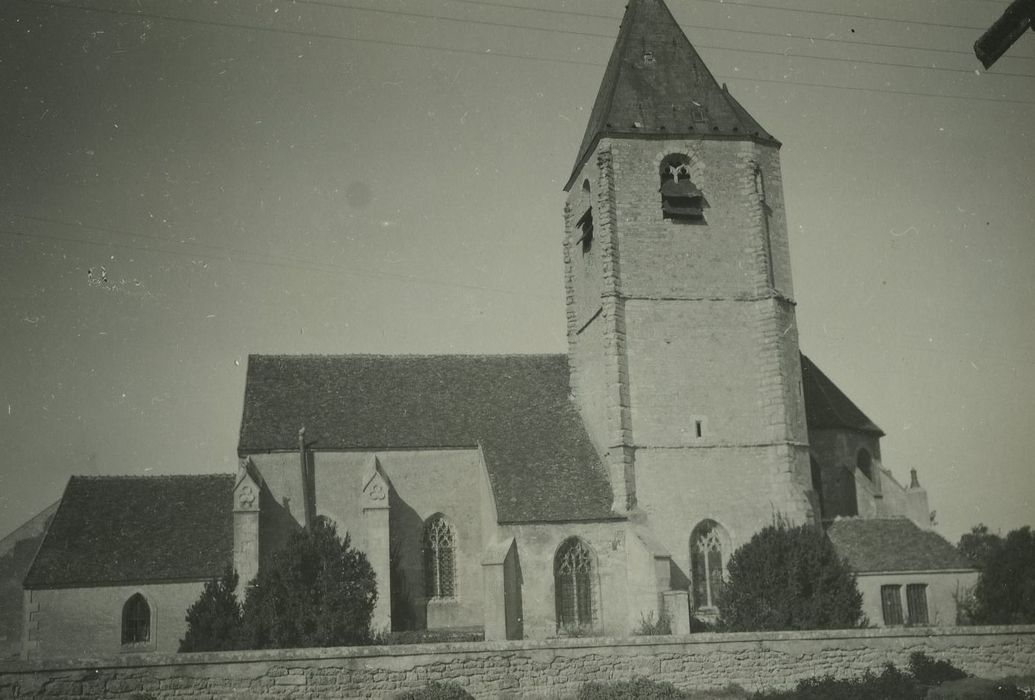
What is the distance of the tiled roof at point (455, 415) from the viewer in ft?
86.8

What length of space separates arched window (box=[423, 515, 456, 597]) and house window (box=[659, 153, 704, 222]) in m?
11.6

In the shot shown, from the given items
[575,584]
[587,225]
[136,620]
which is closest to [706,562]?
[575,584]

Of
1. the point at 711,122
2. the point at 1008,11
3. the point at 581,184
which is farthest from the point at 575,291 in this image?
the point at 1008,11

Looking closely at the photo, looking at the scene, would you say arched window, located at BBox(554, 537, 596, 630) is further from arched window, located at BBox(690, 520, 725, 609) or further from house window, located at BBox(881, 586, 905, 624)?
house window, located at BBox(881, 586, 905, 624)

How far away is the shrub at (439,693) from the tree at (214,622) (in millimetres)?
6338

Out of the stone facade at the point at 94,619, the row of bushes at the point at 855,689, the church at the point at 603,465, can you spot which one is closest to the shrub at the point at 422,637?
the church at the point at 603,465

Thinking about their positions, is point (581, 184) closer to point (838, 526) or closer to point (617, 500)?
point (617, 500)

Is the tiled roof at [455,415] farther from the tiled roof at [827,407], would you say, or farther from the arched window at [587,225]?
the tiled roof at [827,407]

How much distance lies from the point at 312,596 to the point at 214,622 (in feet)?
7.47

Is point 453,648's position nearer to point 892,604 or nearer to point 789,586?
point 789,586

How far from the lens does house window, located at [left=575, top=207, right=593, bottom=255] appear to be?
29797 millimetres

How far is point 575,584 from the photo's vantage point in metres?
25.4

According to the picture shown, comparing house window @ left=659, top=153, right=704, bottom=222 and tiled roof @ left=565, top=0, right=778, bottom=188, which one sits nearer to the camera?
house window @ left=659, top=153, right=704, bottom=222

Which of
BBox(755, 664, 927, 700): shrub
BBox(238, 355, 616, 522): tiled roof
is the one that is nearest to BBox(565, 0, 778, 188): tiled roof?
BBox(238, 355, 616, 522): tiled roof
